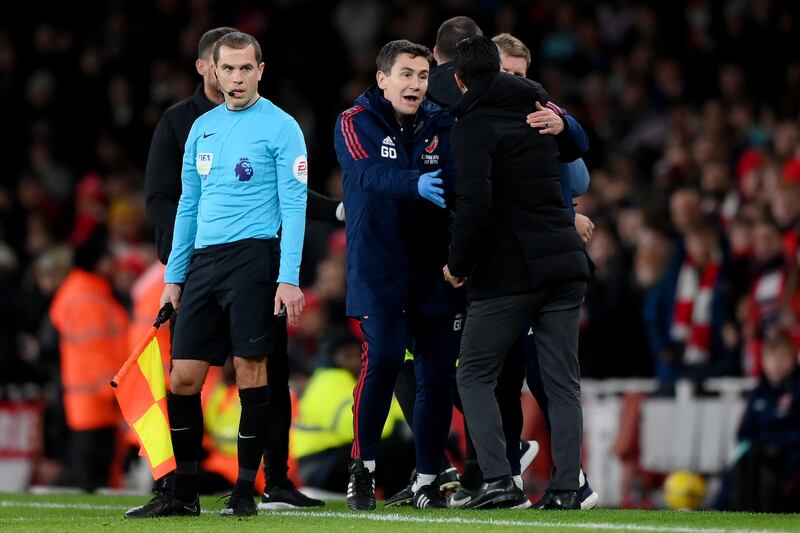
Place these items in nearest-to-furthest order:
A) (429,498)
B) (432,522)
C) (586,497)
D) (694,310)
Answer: (432,522) < (429,498) < (586,497) < (694,310)

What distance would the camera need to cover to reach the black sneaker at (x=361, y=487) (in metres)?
7.39

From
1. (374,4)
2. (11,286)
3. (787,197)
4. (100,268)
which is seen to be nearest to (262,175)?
(787,197)

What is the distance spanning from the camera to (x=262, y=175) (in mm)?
7098

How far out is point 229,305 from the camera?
704 cm

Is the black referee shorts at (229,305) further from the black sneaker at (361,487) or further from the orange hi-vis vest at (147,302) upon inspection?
the orange hi-vis vest at (147,302)

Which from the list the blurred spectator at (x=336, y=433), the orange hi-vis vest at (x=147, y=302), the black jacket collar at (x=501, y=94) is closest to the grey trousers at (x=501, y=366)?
the black jacket collar at (x=501, y=94)

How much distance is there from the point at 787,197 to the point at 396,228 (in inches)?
202

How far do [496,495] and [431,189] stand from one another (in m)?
1.41

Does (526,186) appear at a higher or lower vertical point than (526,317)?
higher

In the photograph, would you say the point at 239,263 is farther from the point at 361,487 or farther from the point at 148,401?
the point at 361,487

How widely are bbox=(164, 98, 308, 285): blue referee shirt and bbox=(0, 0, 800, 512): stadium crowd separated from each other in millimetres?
4004

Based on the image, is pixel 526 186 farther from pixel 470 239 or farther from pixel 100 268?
pixel 100 268

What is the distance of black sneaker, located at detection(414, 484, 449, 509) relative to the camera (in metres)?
7.51

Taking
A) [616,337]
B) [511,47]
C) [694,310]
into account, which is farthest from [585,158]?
[511,47]
